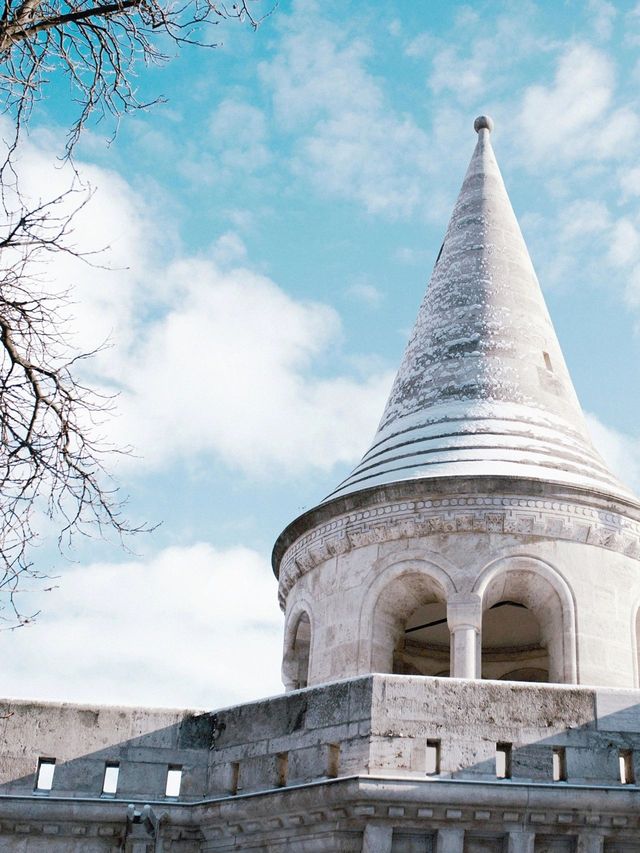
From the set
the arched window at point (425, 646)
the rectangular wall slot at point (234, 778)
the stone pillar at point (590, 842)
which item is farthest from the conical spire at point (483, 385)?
the stone pillar at point (590, 842)

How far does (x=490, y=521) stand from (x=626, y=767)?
3487mm

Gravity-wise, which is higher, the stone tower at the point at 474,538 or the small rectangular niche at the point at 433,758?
the stone tower at the point at 474,538

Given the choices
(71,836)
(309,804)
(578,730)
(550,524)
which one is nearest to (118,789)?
(71,836)

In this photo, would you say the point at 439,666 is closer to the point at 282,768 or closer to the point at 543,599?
the point at 543,599

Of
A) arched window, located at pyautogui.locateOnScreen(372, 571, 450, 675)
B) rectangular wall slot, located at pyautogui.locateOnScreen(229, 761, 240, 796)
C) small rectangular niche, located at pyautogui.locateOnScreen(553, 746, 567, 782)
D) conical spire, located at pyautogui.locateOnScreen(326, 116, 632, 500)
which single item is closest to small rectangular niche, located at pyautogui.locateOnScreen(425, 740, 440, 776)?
small rectangular niche, located at pyautogui.locateOnScreen(553, 746, 567, 782)

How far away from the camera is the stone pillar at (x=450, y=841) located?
25.6 ft

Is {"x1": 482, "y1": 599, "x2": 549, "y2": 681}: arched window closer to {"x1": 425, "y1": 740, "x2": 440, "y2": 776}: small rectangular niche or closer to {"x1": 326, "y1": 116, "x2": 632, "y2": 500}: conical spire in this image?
{"x1": 326, "y1": 116, "x2": 632, "y2": 500}: conical spire

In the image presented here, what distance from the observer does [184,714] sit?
9375 mm

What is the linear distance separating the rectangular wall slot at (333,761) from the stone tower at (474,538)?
2.39 meters

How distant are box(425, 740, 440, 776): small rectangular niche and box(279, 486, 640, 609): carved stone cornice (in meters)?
3.37

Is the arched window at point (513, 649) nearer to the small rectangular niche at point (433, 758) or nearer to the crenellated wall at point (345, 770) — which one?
the crenellated wall at point (345, 770)

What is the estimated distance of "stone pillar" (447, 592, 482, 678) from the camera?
34.3ft

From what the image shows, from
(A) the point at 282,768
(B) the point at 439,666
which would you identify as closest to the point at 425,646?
(B) the point at 439,666

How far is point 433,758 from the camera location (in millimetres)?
8141
